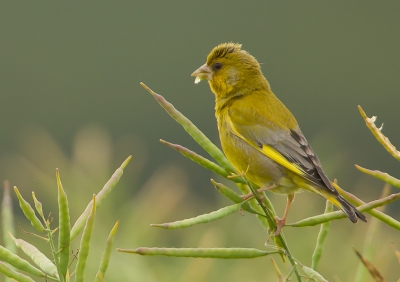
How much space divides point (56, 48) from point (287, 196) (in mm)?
40091

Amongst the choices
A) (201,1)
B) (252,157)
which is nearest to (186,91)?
(201,1)

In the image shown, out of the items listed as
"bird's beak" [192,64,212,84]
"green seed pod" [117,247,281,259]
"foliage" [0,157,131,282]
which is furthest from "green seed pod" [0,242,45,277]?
"bird's beak" [192,64,212,84]

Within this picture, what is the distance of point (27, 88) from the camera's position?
40000 mm

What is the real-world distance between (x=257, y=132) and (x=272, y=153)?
0.20 meters

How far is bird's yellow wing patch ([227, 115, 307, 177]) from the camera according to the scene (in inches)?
154

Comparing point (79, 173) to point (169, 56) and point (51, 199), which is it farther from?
point (169, 56)

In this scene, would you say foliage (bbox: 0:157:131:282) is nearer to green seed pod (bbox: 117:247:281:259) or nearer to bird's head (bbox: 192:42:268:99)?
green seed pod (bbox: 117:247:281:259)

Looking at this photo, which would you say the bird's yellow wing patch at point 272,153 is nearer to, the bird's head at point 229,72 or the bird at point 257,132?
the bird at point 257,132

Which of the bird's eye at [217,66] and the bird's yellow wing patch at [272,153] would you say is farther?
the bird's eye at [217,66]

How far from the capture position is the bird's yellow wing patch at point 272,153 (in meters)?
3.91

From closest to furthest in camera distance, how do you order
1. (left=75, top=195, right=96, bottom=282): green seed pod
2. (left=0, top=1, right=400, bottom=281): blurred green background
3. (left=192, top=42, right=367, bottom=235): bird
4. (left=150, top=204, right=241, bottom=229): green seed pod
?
(left=75, top=195, right=96, bottom=282): green seed pod → (left=150, top=204, right=241, bottom=229): green seed pod → (left=192, top=42, right=367, bottom=235): bird → (left=0, top=1, right=400, bottom=281): blurred green background

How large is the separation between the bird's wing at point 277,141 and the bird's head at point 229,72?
1.41 ft

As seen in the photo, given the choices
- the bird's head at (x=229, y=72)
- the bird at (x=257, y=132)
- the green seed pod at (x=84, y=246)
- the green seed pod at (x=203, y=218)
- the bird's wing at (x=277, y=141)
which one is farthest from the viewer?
the bird's head at (x=229, y=72)

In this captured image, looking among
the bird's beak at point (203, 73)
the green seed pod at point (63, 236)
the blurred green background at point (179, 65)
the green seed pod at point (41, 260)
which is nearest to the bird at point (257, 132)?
the bird's beak at point (203, 73)
